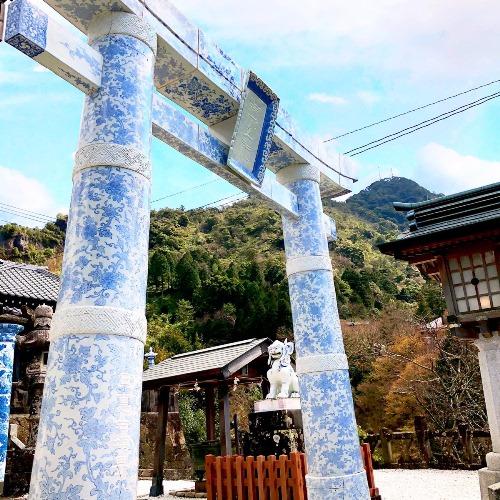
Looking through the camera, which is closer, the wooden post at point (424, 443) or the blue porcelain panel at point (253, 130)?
the blue porcelain panel at point (253, 130)

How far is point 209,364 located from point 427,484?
5.07 m

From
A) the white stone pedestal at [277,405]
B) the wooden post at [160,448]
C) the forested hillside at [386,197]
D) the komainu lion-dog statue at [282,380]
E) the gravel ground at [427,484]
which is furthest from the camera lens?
the forested hillside at [386,197]

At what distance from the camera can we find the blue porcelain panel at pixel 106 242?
281 centimetres

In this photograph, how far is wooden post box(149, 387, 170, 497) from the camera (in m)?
9.66

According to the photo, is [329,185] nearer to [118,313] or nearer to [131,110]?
[131,110]

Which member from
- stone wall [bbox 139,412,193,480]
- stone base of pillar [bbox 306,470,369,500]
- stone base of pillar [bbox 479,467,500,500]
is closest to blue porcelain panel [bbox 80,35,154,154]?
stone base of pillar [bbox 306,470,369,500]

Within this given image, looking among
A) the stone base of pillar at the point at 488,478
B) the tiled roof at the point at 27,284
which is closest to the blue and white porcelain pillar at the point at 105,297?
the stone base of pillar at the point at 488,478

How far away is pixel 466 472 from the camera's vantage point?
10.6m

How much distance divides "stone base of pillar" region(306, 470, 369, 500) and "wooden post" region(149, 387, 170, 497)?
19.5 ft

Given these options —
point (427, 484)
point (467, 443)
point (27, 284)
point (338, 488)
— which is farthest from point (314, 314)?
point (27, 284)

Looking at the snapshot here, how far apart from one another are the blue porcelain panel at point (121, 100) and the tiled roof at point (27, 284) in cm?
824

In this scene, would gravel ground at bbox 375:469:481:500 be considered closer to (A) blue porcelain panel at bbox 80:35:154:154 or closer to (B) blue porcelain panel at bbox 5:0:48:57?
(A) blue porcelain panel at bbox 80:35:154:154

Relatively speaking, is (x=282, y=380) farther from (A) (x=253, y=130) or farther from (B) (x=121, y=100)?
(B) (x=121, y=100)

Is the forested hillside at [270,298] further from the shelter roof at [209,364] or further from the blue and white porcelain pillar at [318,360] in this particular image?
the blue and white porcelain pillar at [318,360]
